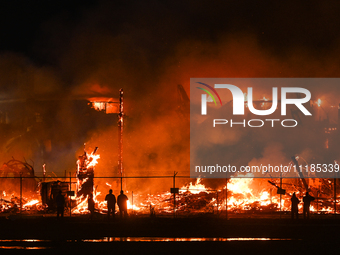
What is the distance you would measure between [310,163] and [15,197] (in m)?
19.7

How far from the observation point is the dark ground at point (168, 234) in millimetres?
9148

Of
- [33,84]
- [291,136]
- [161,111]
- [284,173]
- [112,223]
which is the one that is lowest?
[112,223]

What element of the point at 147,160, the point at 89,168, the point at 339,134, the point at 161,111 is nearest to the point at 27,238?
the point at 89,168

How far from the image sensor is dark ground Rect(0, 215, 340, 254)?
9.15m

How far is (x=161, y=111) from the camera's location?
91.6 feet

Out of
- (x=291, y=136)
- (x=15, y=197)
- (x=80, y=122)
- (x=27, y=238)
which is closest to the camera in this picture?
(x=27, y=238)

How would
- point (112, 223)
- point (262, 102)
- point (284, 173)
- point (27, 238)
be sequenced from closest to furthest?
1. point (27, 238)
2. point (112, 223)
3. point (284, 173)
4. point (262, 102)

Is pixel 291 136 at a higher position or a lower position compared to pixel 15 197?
higher

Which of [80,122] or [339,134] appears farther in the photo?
[80,122]

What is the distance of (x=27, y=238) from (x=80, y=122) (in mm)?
19143

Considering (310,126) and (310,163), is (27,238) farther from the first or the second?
(310,126)

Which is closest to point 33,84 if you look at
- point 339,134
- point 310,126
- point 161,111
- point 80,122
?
point 80,122

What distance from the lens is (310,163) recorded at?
75.4ft

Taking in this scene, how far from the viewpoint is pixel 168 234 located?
11.3 m
